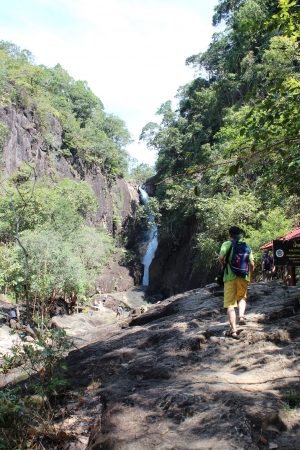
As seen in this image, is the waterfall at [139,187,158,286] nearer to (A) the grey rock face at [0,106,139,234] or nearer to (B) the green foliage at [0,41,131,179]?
(A) the grey rock face at [0,106,139,234]

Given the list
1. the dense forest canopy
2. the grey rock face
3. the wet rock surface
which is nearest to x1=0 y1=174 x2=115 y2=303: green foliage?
the grey rock face

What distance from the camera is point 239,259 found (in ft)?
15.6

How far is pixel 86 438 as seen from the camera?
2941 mm

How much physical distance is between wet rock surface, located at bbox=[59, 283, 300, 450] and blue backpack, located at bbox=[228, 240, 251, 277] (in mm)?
796

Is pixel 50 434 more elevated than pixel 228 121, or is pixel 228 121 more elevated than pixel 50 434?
pixel 228 121

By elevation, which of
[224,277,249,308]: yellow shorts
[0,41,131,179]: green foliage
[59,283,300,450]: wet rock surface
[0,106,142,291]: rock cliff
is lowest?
[59,283,300,450]: wet rock surface

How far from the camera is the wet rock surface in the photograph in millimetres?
2432

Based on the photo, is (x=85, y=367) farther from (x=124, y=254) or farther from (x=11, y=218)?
(x=124, y=254)

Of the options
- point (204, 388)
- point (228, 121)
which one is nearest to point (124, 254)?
point (228, 121)

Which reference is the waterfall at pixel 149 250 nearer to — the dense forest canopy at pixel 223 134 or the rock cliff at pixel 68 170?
the rock cliff at pixel 68 170

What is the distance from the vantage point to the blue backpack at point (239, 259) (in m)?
4.71

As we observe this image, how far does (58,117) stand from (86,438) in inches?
1430

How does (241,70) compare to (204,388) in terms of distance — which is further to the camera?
(241,70)

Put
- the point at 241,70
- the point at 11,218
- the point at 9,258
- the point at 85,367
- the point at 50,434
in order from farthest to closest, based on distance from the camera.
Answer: the point at 241,70 < the point at 11,218 < the point at 9,258 < the point at 85,367 < the point at 50,434
